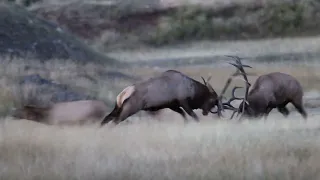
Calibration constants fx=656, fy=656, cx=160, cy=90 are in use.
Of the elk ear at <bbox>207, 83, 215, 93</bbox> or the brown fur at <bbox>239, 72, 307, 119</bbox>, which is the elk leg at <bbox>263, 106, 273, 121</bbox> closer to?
the brown fur at <bbox>239, 72, 307, 119</bbox>

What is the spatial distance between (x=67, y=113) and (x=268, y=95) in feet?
1.85

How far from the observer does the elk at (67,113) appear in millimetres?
1771

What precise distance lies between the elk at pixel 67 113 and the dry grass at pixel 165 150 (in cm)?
2

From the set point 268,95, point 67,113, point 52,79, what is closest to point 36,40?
point 52,79

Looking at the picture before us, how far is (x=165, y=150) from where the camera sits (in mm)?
1733

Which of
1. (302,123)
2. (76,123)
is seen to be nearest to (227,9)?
(302,123)

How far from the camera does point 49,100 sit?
1789 millimetres

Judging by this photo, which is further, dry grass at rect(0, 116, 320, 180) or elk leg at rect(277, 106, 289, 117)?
elk leg at rect(277, 106, 289, 117)

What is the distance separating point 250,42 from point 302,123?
0.27 m

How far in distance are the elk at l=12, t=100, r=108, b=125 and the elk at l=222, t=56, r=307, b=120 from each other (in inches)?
14.0

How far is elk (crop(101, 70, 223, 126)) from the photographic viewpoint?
5.92ft

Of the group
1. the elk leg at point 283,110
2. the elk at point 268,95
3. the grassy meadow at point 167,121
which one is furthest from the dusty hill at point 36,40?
the elk leg at point 283,110

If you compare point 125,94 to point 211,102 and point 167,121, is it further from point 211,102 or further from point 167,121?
point 211,102

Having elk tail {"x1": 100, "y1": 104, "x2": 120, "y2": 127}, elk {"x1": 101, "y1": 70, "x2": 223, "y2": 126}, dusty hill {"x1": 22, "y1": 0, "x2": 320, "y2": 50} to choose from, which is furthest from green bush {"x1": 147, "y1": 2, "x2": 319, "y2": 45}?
elk tail {"x1": 100, "y1": 104, "x2": 120, "y2": 127}
